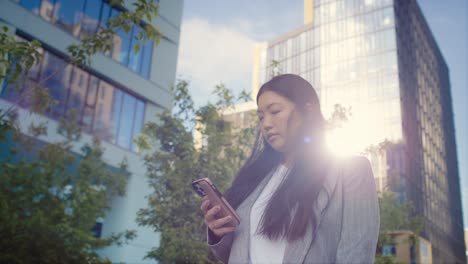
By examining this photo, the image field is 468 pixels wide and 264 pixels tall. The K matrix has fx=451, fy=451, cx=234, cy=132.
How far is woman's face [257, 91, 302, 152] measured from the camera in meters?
2.03

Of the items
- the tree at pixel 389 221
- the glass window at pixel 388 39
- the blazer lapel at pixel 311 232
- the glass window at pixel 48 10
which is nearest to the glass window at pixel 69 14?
the glass window at pixel 48 10

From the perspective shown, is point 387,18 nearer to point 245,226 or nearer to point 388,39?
point 388,39

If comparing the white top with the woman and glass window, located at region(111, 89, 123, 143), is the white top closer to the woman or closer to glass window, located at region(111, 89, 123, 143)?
the woman

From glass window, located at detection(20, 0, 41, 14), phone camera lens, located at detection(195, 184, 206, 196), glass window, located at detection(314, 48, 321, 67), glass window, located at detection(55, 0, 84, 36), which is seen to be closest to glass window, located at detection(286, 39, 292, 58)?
glass window, located at detection(314, 48, 321, 67)

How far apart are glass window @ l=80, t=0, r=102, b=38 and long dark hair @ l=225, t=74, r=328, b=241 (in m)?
18.1

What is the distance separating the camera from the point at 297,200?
1.83 metres

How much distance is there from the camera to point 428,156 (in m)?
61.3

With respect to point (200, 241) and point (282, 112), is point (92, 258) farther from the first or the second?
point (282, 112)

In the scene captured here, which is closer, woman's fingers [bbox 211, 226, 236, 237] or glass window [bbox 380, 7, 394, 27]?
woman's fingers [bbox 211, 226, 236, 237]

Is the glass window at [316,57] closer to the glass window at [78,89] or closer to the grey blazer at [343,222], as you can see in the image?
the glass window at [78,89]

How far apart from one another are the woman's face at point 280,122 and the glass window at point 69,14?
1767 centimetres

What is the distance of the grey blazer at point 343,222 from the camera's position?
1653 mm

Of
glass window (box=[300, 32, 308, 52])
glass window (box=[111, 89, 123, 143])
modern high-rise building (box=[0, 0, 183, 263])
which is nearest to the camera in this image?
modern high-rise building (box=[0, 0, 183, 263])

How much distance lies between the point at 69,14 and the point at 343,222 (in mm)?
18861
